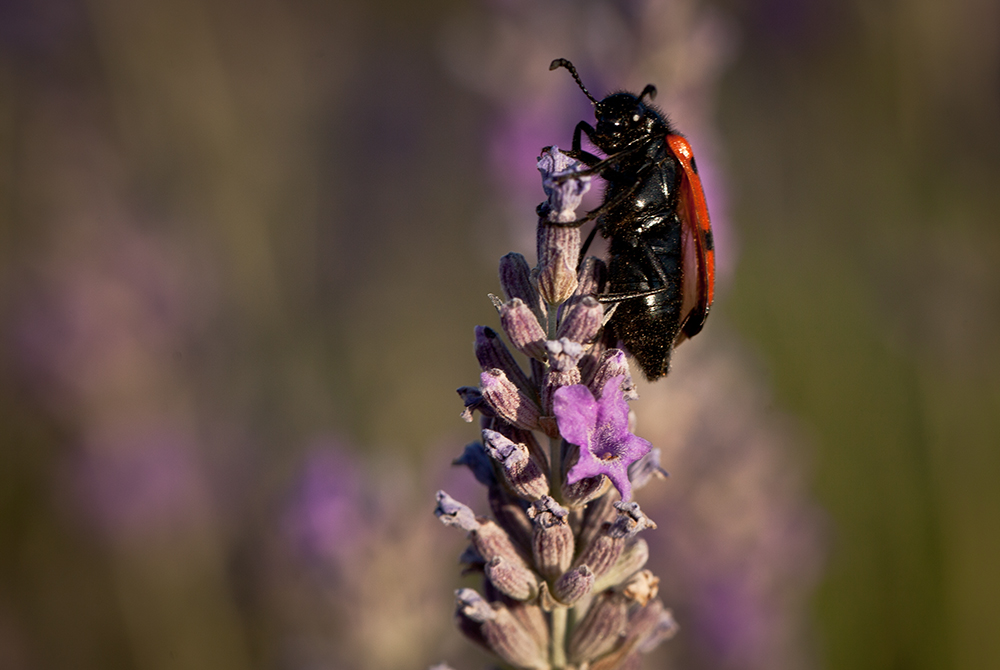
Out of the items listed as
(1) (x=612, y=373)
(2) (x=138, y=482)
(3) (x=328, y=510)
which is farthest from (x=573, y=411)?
(2) (x=138, y=482)

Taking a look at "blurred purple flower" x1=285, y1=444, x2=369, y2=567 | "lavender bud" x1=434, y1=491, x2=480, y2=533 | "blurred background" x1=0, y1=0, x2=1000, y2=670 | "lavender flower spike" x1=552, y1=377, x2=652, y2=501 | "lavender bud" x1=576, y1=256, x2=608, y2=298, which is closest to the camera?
"lavender flower spike" x1=552, y1=377, x2=652, y2=501

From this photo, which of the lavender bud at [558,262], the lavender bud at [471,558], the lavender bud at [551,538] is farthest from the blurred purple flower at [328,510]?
the lavender bud at [558,262]

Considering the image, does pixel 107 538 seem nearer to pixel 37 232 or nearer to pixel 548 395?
pixel 37 232

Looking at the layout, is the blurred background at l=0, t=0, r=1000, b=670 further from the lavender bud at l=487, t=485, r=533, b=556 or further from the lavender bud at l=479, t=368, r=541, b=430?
the lavender bud at l=479, t=368, r=541, b=430

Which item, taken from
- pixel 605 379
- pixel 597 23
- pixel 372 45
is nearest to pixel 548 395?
pixel 605 379

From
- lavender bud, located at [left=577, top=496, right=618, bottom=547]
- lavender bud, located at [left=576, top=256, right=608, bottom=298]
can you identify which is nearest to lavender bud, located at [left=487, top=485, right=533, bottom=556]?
lavender bud, located at [left=577, top=496, right=618, bottom=547]

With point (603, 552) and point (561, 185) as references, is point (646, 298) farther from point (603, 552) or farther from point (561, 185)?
point (603, 552)

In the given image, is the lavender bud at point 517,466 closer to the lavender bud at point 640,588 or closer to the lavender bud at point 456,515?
the lavender bud at point 456,515
